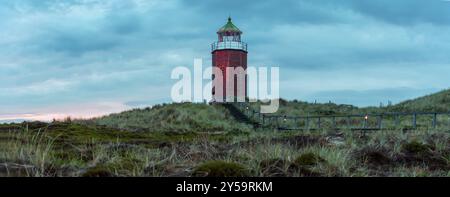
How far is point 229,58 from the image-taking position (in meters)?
48.5

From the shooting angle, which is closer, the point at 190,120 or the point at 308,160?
the point at 308,160

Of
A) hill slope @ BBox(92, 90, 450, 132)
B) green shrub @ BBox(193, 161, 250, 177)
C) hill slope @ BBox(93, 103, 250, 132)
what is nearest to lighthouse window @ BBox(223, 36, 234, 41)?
hill slope @ BBox(92, 90, 450, 132)

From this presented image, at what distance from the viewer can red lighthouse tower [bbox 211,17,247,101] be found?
48662 mm

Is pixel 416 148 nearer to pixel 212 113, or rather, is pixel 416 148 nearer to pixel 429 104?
pixel 212 113

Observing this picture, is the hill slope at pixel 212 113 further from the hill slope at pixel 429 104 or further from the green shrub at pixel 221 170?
the green shrub at pixel 221 170

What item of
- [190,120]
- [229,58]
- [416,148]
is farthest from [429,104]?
[416,148]

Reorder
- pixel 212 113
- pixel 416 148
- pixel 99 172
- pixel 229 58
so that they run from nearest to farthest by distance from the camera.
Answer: pixel 99 172 → pixel 416 148 → pixel 212 113 → pixel 229 58

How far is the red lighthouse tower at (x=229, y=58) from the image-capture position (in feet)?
160

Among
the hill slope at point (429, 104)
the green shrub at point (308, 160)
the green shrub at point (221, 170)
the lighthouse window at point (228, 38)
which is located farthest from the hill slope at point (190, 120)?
the green shrub at point (221, 170)
